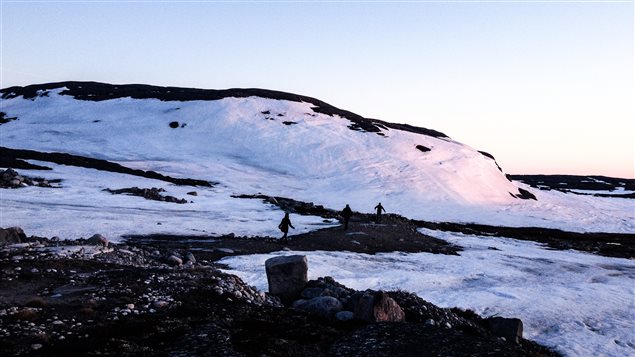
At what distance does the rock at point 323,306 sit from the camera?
14.8 metres

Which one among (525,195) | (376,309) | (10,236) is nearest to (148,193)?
(10,236)

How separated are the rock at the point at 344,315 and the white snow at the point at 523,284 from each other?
268 inches

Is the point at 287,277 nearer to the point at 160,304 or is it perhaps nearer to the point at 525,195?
the point at 160,304

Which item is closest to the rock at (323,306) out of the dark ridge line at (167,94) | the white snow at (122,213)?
the white snow at (122,213)

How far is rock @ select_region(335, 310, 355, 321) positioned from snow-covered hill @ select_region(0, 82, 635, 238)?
22481 mm

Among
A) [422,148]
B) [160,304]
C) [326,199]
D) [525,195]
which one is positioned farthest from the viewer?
[422,148]

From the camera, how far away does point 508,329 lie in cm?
1667

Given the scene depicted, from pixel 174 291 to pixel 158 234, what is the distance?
19365mm

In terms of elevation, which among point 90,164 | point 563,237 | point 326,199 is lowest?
point 563,237

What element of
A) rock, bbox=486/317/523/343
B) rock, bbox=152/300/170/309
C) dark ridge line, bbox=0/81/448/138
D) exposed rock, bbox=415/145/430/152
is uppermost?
dark ridge line, bbox=0/81/448/138

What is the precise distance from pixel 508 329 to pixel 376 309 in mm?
5524

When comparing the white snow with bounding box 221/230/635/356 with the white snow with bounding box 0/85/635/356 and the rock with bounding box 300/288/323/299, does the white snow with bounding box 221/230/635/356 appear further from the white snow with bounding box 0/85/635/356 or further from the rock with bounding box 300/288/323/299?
the rock with bounding box 300/288/323/299

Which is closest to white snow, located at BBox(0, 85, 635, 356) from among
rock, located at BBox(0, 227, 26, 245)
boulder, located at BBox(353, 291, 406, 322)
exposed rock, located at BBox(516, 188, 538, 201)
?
exposed rock, located at BBox(516, 188, 538, 201)

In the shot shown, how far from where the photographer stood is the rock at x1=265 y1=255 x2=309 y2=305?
17203 mm
